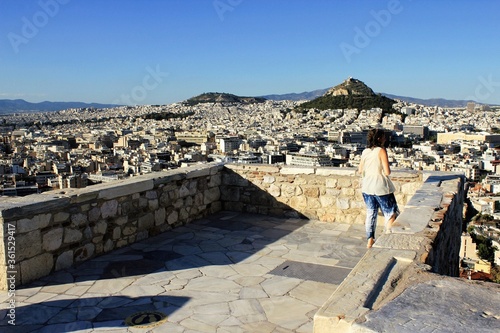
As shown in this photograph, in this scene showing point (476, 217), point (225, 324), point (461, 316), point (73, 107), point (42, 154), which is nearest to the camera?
point (461, 316)

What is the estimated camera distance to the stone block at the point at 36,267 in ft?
11.2

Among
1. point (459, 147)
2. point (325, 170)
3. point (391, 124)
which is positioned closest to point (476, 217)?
point (325, 170)

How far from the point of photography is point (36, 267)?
3516 millimetres

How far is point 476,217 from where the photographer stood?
1183 inches

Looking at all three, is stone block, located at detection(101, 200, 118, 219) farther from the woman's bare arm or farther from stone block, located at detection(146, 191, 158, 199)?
the woman's bare arm

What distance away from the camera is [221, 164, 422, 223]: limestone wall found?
17.5 feet

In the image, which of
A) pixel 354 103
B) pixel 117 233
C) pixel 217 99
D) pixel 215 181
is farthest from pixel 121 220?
pixel 217 99

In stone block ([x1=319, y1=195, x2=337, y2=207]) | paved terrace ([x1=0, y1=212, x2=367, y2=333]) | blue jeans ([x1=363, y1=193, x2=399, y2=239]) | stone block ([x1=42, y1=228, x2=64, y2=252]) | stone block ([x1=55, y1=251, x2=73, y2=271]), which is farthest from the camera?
stone block ([x1=319, y1=195, x2=337, y2=207])

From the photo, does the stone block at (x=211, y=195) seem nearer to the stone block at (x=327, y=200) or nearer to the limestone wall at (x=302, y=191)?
the limestone wall at (x=302, y=191)

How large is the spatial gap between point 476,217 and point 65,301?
31611 mm

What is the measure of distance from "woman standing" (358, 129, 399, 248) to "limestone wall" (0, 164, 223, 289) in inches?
87.0

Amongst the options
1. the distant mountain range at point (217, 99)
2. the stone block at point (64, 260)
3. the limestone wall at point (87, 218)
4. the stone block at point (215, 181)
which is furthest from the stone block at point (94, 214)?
the distant mountain range at point (217, 99)

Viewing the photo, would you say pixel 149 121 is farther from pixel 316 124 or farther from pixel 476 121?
pixel 476 121

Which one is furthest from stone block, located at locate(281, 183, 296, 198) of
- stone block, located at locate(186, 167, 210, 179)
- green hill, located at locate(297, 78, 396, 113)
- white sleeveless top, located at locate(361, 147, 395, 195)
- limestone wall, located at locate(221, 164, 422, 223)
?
green hill, located at locate(297, 78, 396, 113)
